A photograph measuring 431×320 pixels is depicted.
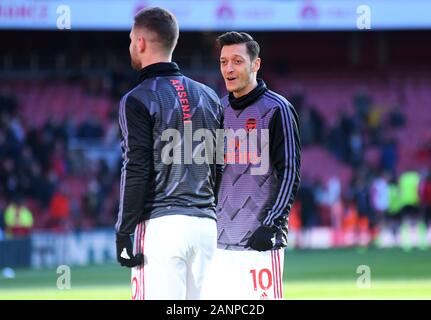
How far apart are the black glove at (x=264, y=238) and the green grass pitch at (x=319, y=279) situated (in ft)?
22.0

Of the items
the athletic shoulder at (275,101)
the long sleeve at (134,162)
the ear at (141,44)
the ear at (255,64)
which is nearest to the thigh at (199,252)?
the long sleeve at (134,162)

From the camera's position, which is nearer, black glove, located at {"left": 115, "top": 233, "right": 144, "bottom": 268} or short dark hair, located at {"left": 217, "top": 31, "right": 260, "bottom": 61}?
black glove, located at {"left": 115, "top": 233, "right": 144, "bottom": 268}

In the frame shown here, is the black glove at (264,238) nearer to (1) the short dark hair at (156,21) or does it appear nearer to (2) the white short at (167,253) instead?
(2) the white short at (167,253)

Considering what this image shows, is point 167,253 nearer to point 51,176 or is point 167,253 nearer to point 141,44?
point 141,44

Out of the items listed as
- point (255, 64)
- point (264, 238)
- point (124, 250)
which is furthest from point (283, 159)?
point (124, 250)

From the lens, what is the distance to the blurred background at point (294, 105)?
2116 centimetres

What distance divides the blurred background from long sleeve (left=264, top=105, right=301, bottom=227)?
1105 cm

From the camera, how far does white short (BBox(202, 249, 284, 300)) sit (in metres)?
6.29

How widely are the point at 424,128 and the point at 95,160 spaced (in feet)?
32.1

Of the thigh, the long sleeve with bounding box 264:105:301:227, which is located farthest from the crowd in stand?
the thigh

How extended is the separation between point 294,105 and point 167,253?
73.1ft

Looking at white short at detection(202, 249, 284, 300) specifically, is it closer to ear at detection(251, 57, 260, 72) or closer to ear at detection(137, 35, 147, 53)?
ear at detection(251, 57, 260, 72)
